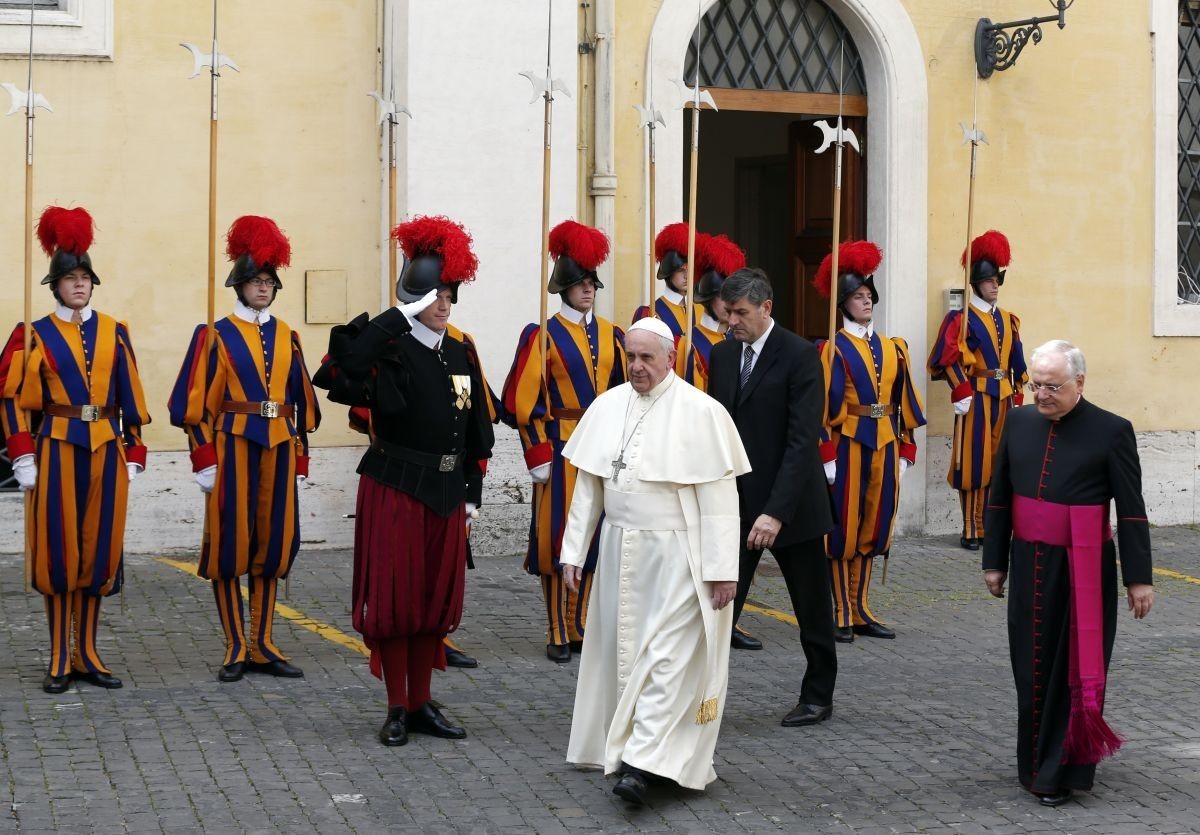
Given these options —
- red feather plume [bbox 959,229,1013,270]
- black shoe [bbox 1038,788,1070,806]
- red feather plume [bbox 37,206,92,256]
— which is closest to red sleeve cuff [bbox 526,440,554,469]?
red feather plume [bbox 37,206,92,256]

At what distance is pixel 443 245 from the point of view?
22.6ft

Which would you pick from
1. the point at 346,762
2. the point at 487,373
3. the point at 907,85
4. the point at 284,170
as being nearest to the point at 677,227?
the point at 487,373

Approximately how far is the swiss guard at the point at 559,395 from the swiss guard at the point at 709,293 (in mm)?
931

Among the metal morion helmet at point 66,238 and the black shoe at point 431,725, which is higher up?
the metal morion helmet at point 66,238

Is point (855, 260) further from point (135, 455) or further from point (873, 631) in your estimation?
point (135, 455)

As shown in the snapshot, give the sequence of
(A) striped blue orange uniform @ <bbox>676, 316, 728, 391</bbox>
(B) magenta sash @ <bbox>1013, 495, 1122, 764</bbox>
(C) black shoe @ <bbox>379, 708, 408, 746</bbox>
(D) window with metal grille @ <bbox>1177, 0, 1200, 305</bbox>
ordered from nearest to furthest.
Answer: (B) magenta sash @ <bbox>1013, 495, 1122, 764</bbox> < (C) black shoe @ <bbox>379, 708, 408, 746</bbox> < (A) striped blue orange uniform @ <bbox>676, 316, 728, 391</bbox> < (D) window with metal grille @ <bbox>1177, 0, 1200, 305</bbox>

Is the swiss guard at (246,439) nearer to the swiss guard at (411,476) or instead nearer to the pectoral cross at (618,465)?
the swiss guard at (411,476)

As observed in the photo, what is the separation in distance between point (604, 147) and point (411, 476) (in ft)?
17.2

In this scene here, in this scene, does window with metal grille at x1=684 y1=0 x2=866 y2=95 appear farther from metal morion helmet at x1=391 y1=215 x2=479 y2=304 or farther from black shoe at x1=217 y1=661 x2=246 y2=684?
black shoe at x1=217 y1=661 x2=246 y2=684

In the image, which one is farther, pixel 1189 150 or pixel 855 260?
pixel 1189 150

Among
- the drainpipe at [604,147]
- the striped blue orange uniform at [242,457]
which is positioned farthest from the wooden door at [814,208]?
the striped blue orange uniform at [242,457]

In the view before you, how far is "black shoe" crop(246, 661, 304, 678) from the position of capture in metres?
7.93

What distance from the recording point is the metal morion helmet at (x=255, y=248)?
26.0 ft

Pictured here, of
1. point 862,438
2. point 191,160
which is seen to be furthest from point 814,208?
point 191,160
